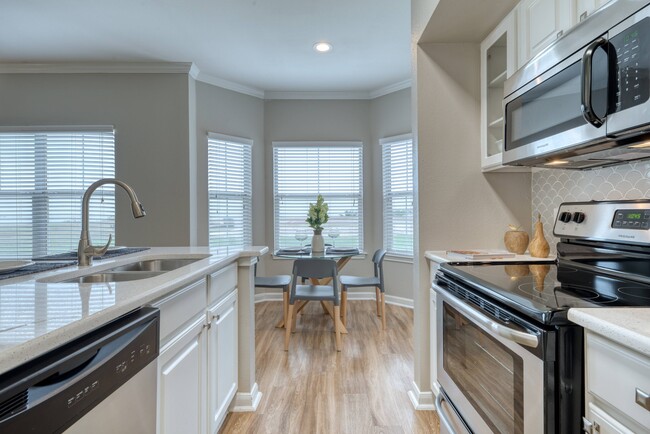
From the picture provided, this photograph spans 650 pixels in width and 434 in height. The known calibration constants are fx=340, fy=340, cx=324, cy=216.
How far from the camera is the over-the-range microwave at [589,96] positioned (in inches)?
39.7

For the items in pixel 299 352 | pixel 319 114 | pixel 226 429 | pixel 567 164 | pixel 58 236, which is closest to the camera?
pixel 567 164

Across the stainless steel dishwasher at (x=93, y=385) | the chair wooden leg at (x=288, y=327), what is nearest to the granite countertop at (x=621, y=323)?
the stainless steel dishwasher at (x=93, y=385)

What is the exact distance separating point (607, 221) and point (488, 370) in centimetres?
84

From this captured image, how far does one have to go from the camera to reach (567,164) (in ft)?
5.50

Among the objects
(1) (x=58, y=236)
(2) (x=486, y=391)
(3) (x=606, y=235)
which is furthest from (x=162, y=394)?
(1) (x=58, y=236)

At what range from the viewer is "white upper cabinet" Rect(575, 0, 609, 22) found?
1.31 metres

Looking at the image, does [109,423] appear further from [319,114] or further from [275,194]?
[319,114]

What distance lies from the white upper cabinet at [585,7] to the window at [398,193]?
2796mm

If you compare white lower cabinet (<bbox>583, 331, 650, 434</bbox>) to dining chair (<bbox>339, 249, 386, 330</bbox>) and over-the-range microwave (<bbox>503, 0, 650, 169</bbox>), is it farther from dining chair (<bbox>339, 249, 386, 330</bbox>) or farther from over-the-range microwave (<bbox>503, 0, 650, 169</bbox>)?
dining chair (<bbox>339, 249, 386, 330</bbox>)

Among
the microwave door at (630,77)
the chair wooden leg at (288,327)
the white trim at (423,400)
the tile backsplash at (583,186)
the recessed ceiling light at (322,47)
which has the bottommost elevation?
the white trim at (423,400)

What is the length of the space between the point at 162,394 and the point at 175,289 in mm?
338

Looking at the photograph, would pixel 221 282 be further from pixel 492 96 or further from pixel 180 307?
pixel 492 96

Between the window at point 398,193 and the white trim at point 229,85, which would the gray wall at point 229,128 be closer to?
the white trim at point 229,85

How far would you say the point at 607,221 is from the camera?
1.45 meters
